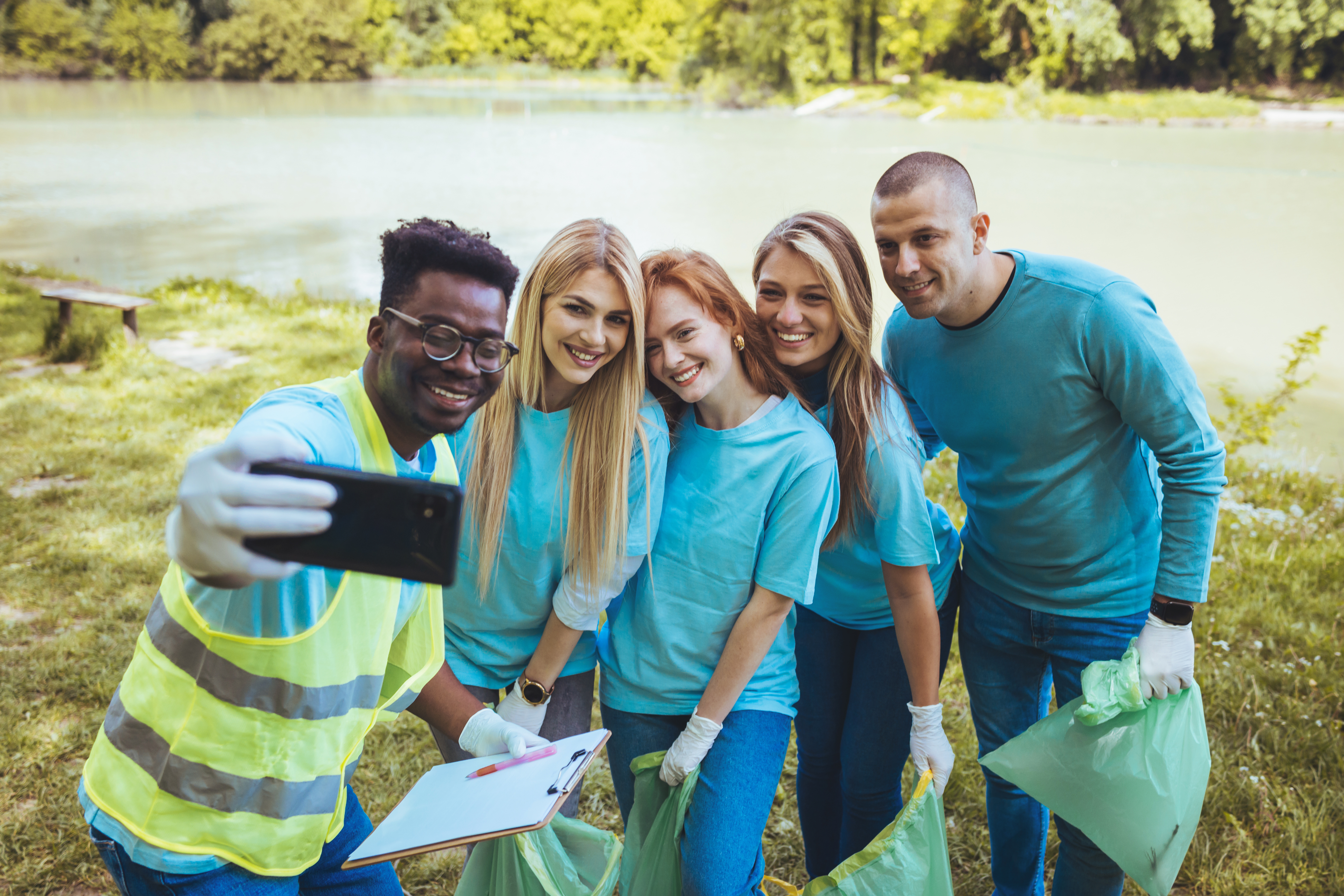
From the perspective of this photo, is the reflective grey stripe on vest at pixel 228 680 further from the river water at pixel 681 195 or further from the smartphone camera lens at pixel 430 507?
the river water at pixel 681 195

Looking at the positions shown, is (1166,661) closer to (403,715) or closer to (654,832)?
(654,832)

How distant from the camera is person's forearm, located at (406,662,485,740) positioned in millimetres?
1917

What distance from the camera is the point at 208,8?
5453 centimetres

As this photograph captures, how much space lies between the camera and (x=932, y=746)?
83.0 inches

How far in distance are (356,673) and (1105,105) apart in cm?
4032

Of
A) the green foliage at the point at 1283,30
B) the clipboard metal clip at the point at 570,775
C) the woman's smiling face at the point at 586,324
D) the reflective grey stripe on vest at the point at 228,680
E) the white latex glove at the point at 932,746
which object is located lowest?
the white latex glove at the point at 932,746

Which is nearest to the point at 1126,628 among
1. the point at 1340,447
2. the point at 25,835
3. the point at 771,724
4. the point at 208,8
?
the point at 771,724

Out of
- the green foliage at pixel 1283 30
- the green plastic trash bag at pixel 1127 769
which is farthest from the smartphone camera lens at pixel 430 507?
the green foliage at pixel 1283 30

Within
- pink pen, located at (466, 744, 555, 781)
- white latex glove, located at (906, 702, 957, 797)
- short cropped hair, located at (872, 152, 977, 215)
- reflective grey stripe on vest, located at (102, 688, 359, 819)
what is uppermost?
short cropped hair, located at (872, 152, 977, 215)

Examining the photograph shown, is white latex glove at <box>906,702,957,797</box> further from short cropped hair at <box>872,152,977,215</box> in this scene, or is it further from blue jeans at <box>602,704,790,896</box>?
short cropped hair at <box>872,152,977,215</box>

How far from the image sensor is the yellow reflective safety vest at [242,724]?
4.04 feet

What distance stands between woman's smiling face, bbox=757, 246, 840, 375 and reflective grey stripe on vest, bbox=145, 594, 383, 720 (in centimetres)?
127

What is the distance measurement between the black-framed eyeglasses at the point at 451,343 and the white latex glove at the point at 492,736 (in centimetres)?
85

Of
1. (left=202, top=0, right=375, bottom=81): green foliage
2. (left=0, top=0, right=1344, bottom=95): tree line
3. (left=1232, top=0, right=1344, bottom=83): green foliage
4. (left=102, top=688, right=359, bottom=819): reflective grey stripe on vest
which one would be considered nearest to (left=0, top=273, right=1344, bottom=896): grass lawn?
(left=102, top=688, right=359, bottom=819): reflective grey stripe on vest
